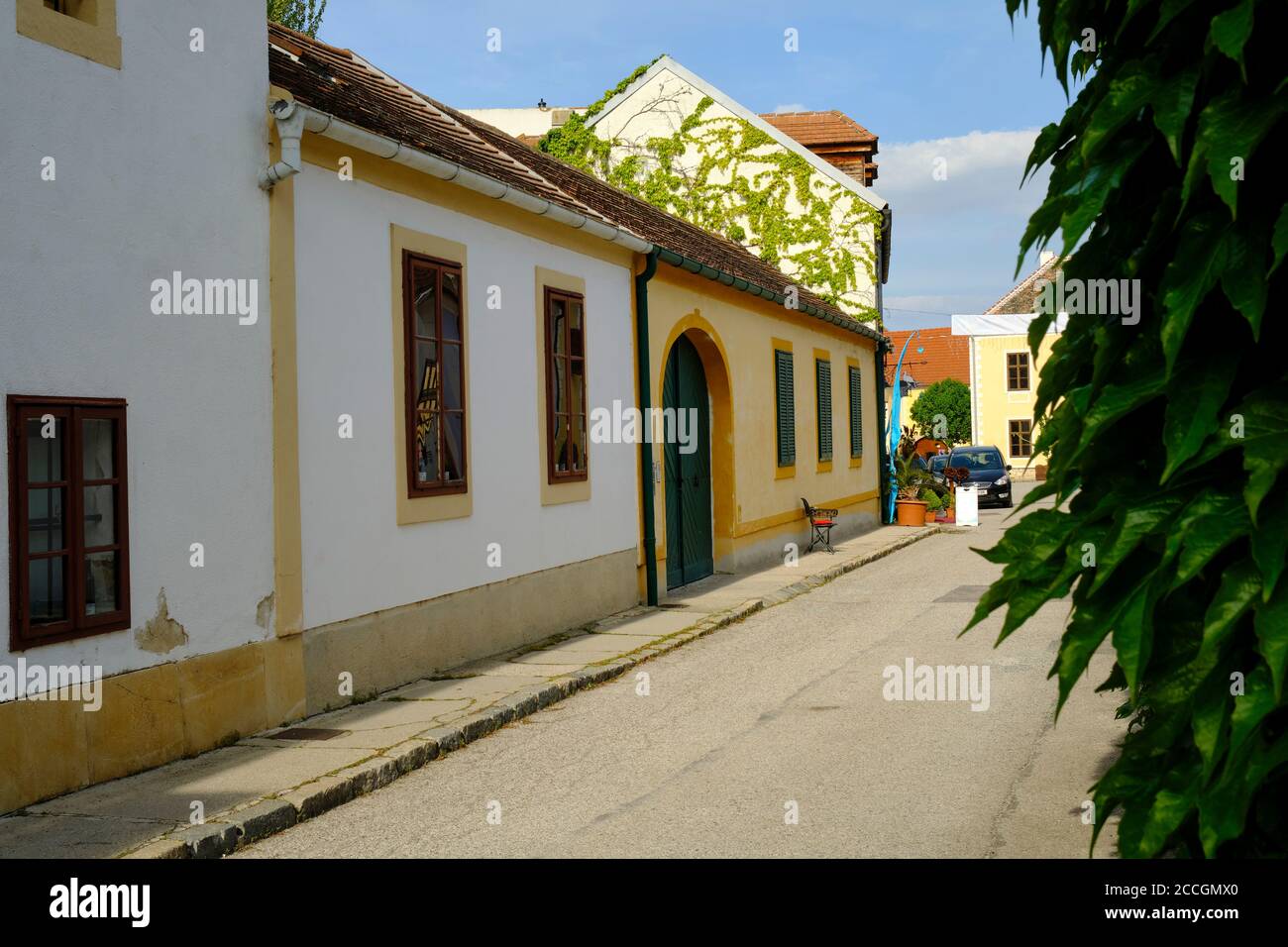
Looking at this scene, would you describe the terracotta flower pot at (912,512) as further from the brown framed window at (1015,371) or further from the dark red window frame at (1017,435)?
the brown framed window at (1015,371)

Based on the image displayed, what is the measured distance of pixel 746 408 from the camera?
17.9 meters

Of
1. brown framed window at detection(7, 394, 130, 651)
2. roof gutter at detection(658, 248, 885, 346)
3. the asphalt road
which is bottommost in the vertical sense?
the asphalt road

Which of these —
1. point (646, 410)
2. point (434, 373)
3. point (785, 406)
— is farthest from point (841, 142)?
point (434, 373)

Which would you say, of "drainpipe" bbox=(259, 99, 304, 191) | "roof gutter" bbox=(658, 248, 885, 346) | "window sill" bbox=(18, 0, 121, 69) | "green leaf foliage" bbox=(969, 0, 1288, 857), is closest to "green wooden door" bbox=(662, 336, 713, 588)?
"roof gutter" bbox=(658, 248, 885, 346)

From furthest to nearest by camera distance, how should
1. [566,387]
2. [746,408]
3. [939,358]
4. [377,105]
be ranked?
1. [939,358]
2. [746,408]
3. [566,387]
4. [377,105]

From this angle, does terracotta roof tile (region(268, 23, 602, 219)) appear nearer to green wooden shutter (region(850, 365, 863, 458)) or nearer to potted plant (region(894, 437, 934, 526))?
green wooden shutter (region(850, 365, 863, 458))

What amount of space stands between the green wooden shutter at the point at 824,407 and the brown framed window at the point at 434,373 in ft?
42.6

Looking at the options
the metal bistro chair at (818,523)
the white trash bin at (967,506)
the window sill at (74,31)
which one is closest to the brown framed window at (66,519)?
the window sill at (74,31)

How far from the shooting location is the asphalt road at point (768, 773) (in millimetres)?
5281

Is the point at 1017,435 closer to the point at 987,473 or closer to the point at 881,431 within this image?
the point at 987,473

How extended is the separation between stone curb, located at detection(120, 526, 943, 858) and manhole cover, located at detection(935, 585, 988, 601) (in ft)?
13.7

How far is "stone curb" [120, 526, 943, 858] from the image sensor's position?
5.32 m

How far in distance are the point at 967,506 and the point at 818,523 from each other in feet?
21.3
